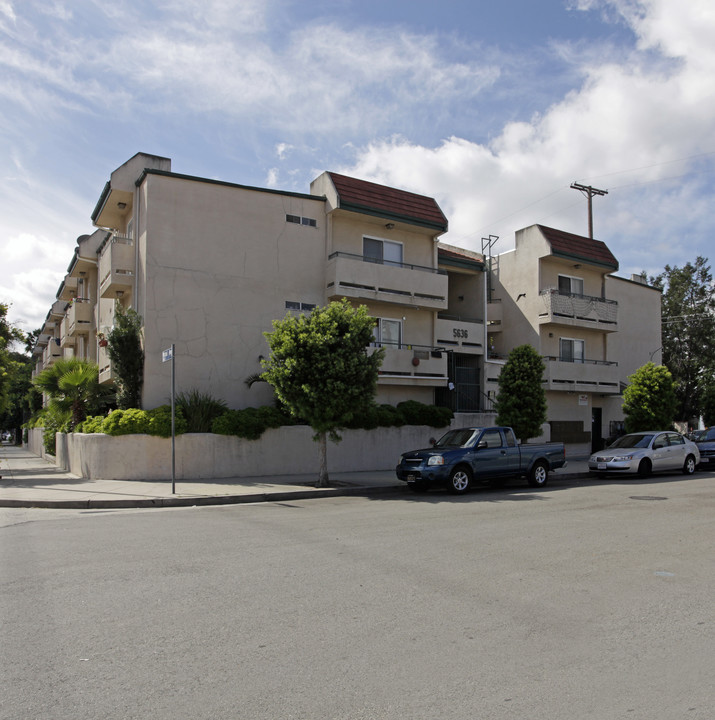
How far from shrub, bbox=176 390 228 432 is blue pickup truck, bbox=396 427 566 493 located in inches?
237

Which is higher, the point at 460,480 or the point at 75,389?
the point at 75,389

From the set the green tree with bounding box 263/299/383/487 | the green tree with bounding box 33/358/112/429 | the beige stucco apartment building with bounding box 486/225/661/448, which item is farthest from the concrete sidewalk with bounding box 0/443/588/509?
the beige stucco apartment building with bounding box 486/225/661/448

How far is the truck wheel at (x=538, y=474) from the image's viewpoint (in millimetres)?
17078

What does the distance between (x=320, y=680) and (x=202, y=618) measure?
168 centimetres

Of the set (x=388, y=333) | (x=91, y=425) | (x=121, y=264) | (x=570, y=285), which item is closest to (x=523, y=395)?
(x=388, y=333)

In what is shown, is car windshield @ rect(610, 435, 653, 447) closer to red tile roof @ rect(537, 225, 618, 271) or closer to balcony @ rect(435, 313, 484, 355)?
balcony @ rect(435, 313, 484, 355)

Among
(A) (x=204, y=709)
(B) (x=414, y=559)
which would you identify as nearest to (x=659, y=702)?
(A) (x=204, y=709)

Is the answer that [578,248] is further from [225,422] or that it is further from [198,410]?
[198,410]

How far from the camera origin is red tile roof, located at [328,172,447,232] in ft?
76.1

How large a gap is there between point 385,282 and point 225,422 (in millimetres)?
8535

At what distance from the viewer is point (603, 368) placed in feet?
101

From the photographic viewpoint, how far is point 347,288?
22.6 metres

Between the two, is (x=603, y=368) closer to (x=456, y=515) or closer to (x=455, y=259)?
(x=455, y=259)

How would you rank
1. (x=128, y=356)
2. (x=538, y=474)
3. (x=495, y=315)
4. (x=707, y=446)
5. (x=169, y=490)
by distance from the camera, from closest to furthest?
1. (x=169, y=490)
2. (x=538, y=474)
3. (x=128, y=356)
4. (x=707, y=446)
5. (x=495, y=315)
